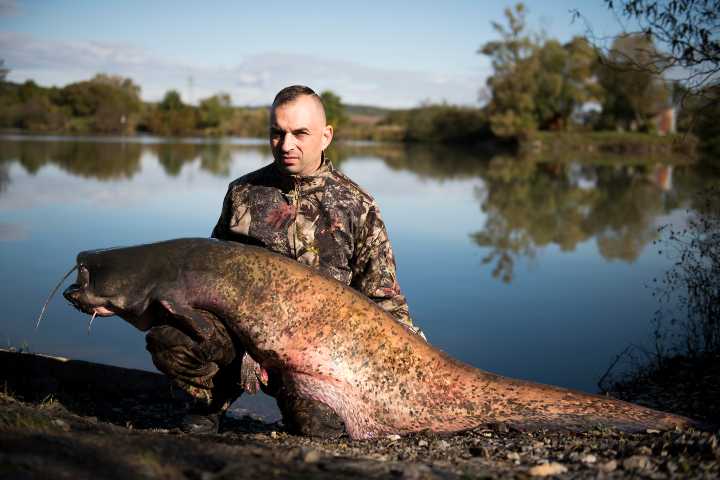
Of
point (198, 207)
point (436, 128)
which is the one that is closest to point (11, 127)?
point (436, 128)

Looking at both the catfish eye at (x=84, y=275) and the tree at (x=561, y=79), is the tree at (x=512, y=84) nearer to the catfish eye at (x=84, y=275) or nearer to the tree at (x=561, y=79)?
the tree at (x=561, y=79)

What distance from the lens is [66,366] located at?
19.7 feet

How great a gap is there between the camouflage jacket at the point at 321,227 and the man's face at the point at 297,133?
0.16 meters

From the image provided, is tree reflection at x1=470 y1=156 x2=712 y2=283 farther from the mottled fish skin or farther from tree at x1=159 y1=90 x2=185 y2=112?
tree at x1=159 y1=90 x2=185 y2=112

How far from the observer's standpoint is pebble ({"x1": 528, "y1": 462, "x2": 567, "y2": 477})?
3421 mm

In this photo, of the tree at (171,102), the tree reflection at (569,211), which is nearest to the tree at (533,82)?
the tree reflection at (569,211)

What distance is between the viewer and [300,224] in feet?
16.3

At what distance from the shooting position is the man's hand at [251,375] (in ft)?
14.9

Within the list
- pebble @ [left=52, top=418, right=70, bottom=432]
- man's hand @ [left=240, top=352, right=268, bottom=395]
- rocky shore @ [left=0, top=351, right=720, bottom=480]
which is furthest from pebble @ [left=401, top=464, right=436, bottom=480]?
pebble @ [left=52, top=418, right=70, bottom=432]

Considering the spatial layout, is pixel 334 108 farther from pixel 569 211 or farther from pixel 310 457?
pixel 310 457

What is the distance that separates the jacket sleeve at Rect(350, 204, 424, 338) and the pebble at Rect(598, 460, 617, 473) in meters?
1.70

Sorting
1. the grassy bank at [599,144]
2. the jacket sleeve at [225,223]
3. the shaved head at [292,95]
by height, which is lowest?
the jacket sleeve at [225,223]

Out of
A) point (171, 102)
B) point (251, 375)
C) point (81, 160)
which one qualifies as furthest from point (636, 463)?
point (171, 102)

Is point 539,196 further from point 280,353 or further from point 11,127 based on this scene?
point 11,127
